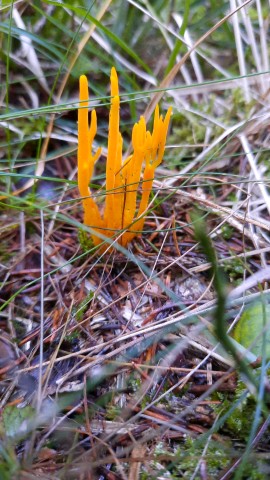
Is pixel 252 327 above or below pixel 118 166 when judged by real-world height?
below

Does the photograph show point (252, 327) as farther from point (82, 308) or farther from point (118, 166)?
point (118, 166)

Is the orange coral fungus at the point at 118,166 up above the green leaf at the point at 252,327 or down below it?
above

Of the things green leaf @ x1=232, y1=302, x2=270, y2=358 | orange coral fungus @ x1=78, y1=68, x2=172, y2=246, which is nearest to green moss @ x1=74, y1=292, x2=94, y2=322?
orange coral fungus @ x1=78, y1=68, x2=172, y2=246

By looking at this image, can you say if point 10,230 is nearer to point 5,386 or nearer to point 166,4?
point 5,386

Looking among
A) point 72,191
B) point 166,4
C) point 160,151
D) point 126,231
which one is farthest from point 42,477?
point 166,4

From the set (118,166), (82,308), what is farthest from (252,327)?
(118,166)

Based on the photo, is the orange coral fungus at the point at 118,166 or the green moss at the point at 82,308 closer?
the orange coral fungus at the point at 118,166

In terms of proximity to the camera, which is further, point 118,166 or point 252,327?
point 118,166

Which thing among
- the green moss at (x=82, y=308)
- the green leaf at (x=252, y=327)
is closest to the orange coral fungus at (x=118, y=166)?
the green moss at (x=82, y=308)

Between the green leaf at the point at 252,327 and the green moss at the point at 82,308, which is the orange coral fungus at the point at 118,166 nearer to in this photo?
the green moss at the point at 82,308
